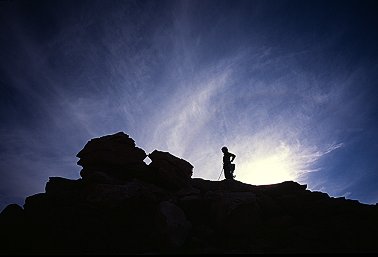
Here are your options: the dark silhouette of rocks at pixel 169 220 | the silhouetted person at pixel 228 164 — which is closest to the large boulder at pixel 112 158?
the dark silhouette of rocks at pixel 169 220

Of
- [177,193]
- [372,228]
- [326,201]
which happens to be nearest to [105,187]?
[177,193]

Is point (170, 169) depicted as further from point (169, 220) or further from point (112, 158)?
point (169, 220)

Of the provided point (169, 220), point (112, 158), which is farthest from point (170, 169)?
point (169, 220)

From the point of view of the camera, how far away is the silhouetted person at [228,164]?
25.6 m

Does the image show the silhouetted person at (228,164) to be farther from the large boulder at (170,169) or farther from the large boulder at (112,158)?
the large boulder at (112,158)

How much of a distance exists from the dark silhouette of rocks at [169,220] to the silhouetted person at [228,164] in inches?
256

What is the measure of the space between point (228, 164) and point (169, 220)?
13618 mm

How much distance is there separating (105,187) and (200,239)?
303 inches

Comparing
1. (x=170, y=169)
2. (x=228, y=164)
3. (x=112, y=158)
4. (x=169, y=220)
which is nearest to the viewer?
(x=169, y=220)

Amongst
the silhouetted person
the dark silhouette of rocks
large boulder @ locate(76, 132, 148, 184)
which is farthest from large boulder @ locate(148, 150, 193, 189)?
the silhouetted person

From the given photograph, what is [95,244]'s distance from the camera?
43.3 feet

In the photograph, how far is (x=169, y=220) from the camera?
1398 cm

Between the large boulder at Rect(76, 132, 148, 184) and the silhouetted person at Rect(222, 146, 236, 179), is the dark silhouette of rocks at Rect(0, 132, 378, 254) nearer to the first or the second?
the large boulder at Rect(76, 132, 148, 184)

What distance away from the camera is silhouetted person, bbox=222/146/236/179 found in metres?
25.6
